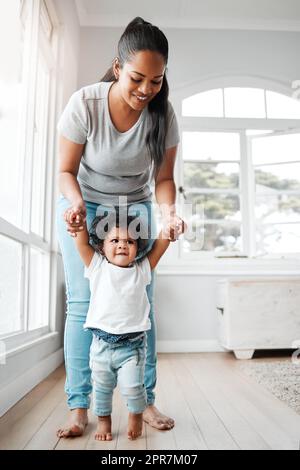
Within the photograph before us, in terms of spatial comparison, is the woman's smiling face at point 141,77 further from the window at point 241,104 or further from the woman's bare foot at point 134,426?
the window at point 241,104

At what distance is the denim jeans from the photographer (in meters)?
1.14

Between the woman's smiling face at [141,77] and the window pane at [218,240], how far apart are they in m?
2.32

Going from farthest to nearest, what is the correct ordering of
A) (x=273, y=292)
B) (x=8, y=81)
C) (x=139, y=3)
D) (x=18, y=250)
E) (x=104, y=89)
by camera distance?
(x=139, y=3) → (x=273, y=292) → (x=18, y=250) → (x=8, y=81) → (x=104, y=89)

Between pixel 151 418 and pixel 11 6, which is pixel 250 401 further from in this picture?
pixel 11 6

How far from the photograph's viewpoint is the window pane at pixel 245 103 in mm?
3543

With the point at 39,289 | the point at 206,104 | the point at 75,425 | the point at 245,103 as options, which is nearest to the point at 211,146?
the point at 206,104

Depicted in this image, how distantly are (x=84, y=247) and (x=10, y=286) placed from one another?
2.79ft

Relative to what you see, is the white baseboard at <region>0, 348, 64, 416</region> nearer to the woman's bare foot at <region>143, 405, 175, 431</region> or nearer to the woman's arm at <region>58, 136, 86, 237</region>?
the woman's bare foot at <region>143, 405, 175, 431</region>

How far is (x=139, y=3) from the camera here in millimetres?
3334

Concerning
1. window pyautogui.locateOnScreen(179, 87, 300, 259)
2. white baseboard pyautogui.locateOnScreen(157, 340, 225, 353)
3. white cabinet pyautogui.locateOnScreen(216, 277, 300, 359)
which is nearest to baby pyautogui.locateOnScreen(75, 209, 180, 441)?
white cabinet pyautogui.locateOnScreen(216, 277, 300, 359)

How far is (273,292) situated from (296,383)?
3.28 feet

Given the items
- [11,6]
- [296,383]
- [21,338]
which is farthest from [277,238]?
[11,6]

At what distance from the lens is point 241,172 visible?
11.4 feet

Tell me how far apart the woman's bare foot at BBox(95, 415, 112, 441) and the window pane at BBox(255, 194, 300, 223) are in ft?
8.38
